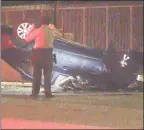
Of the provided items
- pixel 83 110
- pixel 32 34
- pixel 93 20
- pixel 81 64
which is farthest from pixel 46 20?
pixel 83 110

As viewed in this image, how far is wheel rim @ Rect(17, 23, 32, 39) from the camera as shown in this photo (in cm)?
654

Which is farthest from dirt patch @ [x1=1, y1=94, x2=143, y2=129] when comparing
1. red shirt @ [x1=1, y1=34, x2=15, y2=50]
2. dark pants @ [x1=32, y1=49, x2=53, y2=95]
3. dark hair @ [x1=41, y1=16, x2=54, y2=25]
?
dark hair @ [x1=41, y1=16, x2=54, y2=25]

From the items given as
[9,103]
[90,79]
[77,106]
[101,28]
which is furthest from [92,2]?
[9,103]

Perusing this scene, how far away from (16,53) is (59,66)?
2.74 ft

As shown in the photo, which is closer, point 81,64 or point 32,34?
point 32,34

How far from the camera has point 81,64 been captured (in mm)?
6664

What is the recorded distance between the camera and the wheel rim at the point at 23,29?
6539 millimetres

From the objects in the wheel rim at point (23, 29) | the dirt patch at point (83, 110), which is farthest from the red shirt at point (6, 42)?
the dirt patch at point (83, 110)

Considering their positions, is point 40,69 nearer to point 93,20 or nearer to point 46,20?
point 46,20

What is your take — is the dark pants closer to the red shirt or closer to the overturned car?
the overturned car

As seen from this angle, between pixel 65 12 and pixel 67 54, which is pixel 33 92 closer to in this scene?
pixel 67 54

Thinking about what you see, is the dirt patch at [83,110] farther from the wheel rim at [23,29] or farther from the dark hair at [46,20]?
the dark hair at [46,20]

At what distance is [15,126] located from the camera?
5.22m

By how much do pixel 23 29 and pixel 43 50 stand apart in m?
0.56
